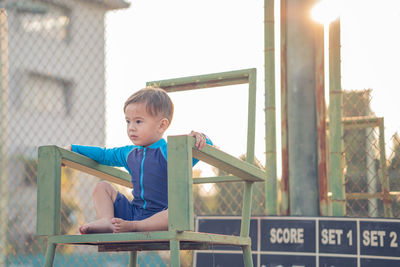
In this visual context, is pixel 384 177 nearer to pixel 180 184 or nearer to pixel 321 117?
pixel 321 117

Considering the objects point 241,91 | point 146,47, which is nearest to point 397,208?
point 241,91

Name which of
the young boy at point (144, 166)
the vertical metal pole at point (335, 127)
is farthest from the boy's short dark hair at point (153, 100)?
the vertical metal pole at point (335, 127)

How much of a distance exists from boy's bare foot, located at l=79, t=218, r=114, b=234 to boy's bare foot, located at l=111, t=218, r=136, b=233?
85 millimetres

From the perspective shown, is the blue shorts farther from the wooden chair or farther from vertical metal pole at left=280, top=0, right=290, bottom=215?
vertical metal pole at left=280, top=0, right=290, bottom=215

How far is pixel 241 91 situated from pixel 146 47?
31.4 inches

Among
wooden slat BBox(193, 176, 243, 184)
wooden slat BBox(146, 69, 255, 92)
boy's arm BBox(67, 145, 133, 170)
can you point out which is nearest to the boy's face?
boy's arm BBox(67, 145, 133, 170)

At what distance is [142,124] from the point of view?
70.6 inches

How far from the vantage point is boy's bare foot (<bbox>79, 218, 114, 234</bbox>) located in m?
Answer: 1.61

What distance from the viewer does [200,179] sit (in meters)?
2.20

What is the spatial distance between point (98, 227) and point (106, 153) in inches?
14.8

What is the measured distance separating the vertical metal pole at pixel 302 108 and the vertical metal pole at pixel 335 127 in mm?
72

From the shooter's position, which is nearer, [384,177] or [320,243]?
[320,243]

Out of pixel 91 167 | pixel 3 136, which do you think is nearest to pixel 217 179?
pixel 91 167

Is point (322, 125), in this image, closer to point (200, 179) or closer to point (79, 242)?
point (200, 179)
